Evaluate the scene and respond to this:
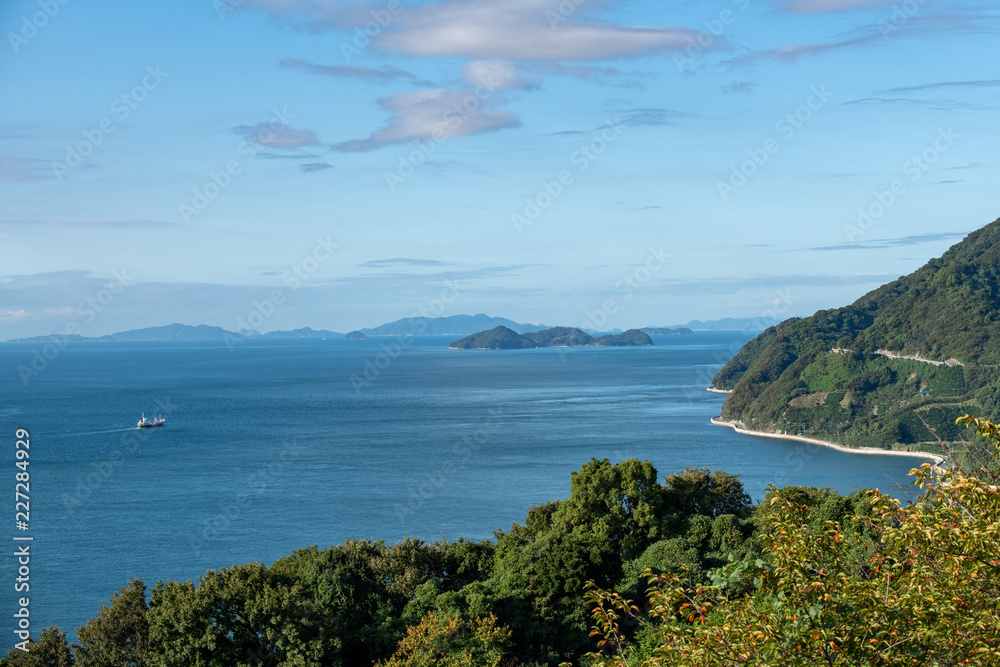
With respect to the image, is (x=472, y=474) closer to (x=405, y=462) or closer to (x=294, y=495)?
(x=405, y=462)

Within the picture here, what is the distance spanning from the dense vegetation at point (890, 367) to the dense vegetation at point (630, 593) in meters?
71.0

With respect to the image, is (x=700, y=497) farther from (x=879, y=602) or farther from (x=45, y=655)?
(x=879, y=602)

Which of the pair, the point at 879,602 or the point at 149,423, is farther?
the point at 149,423

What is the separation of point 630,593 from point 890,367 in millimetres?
94391

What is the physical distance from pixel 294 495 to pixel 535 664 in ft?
128

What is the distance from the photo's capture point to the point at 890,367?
104 meters

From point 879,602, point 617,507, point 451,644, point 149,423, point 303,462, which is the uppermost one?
point 879,602

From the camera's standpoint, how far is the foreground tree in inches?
230

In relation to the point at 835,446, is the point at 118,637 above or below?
above

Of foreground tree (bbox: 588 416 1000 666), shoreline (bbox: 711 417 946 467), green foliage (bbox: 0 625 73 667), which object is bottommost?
shoreline (bbox: 711 417 946 467)

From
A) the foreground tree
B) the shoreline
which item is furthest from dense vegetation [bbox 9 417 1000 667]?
the shoreline

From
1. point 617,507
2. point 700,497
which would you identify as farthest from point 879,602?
point 700,497

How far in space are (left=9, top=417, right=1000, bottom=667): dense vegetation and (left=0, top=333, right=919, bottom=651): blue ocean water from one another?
18.7ft

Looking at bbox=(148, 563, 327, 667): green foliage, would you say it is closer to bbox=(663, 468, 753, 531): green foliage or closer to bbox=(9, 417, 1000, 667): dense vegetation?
bbox=(9, 417, 1000, 667): dense vegetation
